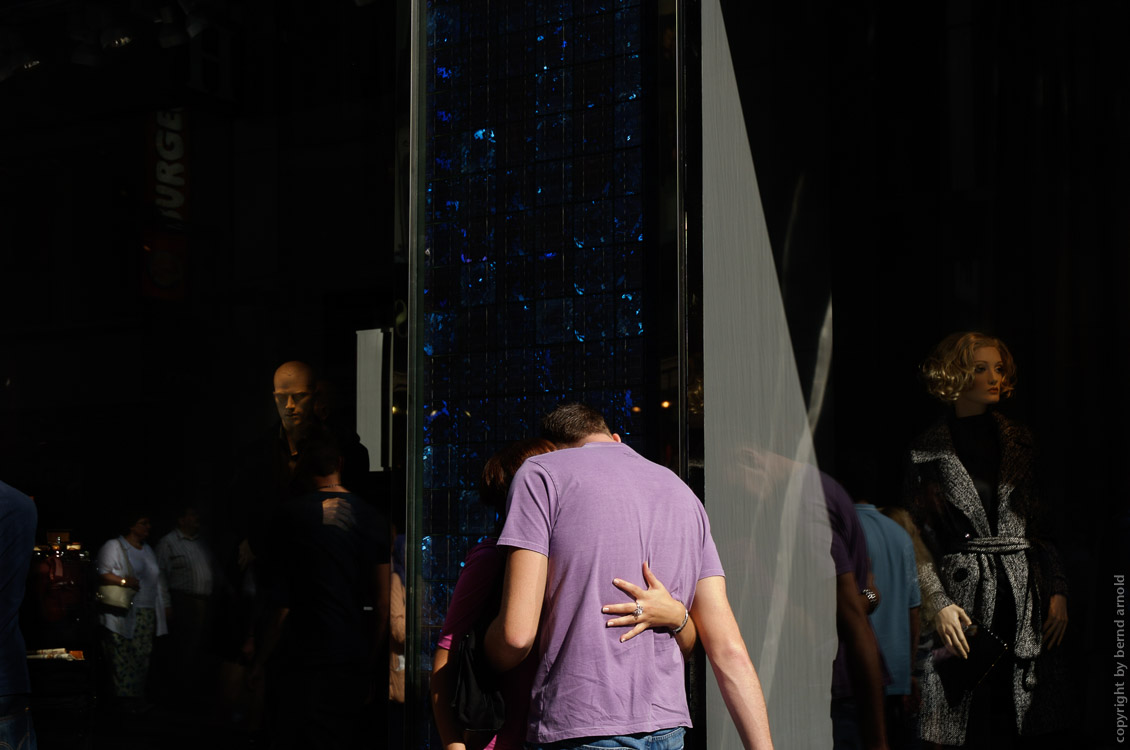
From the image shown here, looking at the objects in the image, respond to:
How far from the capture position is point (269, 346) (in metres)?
5.12

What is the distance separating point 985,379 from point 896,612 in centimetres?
86

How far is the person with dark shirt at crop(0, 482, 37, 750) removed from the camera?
Answer: 5.11 m

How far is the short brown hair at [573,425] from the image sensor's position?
338cm

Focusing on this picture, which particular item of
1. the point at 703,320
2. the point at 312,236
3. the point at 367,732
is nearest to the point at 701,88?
the point at 703,320

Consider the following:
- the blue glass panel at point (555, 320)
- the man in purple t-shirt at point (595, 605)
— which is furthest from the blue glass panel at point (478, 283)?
the man in purple t-shirt at point (595, 605)

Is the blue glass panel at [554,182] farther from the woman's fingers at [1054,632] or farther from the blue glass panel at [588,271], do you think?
A: the woman's fingers at [1054,632]

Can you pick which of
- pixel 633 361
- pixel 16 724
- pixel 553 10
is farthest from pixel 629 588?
pixel 16 724

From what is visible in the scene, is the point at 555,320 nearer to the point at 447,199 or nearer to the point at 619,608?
the point at 447,199

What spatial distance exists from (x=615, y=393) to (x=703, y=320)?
1.31 feet

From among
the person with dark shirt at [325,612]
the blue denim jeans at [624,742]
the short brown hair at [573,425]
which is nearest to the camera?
the blue denim jeans at [624,742]

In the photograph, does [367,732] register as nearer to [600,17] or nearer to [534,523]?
[534,523]

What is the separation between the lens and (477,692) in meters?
3.18

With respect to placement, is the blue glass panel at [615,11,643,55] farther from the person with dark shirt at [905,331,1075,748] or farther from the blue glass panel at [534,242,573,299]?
the person with dark shirt at [905,331,1075,748]

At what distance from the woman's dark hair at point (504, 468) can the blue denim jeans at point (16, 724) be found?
9.16ft
